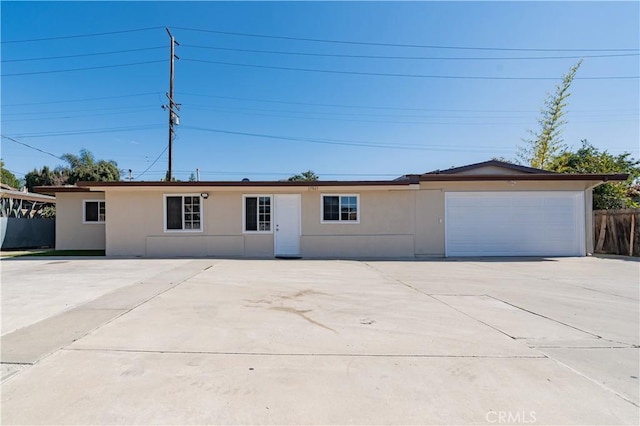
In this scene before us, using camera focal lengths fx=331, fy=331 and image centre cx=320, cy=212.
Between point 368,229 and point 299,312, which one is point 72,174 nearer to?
point 368,229

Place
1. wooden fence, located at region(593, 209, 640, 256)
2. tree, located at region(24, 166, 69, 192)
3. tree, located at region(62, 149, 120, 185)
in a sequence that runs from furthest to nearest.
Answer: tree, located at region(24, 166, 69, 192) < tree, located at region(62, 149, 120, 185) < wooden fence, located at region(593, 209, 640, 256)

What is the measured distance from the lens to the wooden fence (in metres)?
13.1

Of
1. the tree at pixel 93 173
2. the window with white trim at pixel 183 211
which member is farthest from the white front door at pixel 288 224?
the tree at pixel 93 173

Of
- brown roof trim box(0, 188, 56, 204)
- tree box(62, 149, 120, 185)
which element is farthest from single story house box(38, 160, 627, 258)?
tree box(62, 149, 120, 185)

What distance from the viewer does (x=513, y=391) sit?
279 cm

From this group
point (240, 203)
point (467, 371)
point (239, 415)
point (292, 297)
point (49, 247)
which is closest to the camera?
point (239, 415)

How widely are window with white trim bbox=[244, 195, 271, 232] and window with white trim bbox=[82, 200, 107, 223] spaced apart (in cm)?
694

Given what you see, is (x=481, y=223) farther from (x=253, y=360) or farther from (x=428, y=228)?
(x=253, y=360)

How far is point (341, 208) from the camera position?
13.2m

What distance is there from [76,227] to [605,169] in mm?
29115

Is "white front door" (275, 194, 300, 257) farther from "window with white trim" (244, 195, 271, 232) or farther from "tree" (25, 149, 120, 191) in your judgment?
"tree" (25, 149, 120, 191)

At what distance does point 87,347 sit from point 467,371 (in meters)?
3.97

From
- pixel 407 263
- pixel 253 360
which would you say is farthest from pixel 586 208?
pixel 253 360

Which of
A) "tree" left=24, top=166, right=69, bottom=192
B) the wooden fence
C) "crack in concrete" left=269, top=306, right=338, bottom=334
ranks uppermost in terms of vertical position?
"tree" left=24, top=166, right=69, bottom=192
